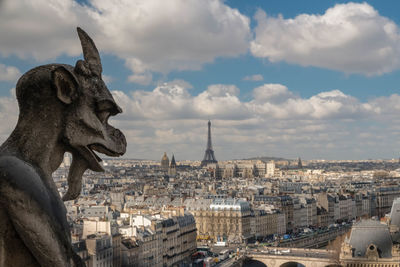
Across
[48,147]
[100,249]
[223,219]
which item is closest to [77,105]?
[48,147]

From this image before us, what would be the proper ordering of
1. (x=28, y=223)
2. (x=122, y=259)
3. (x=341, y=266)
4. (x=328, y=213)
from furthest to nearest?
(x=328, y=213)
(x=341, y=266)
(x=122, y=259)
(x=28, y=223)

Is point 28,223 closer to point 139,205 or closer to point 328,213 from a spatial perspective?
point 139,205

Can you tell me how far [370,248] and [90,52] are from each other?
40065 mm

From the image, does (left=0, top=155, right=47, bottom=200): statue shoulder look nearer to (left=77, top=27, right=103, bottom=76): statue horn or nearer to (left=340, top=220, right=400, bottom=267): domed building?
(left=77, top=27, right=103, bottom=76): statue horn

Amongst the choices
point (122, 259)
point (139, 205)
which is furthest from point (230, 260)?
point (139, 205)

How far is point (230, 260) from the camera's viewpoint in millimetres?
47531

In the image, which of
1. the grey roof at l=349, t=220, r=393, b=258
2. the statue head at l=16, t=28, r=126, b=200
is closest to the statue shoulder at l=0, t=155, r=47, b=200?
the statue head at l=16, t=28, r=126, b=200

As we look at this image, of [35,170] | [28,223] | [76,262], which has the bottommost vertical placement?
[76,262]

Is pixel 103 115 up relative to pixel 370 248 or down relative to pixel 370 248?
up

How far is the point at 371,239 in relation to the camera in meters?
41.3

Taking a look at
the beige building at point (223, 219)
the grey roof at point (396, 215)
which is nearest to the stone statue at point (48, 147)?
the grey roof at point (396, 215)

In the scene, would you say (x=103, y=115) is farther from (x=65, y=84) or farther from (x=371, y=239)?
(x=371, y=239)

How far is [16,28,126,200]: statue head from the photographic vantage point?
2.66 meters

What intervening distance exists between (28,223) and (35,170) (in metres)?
0.24
